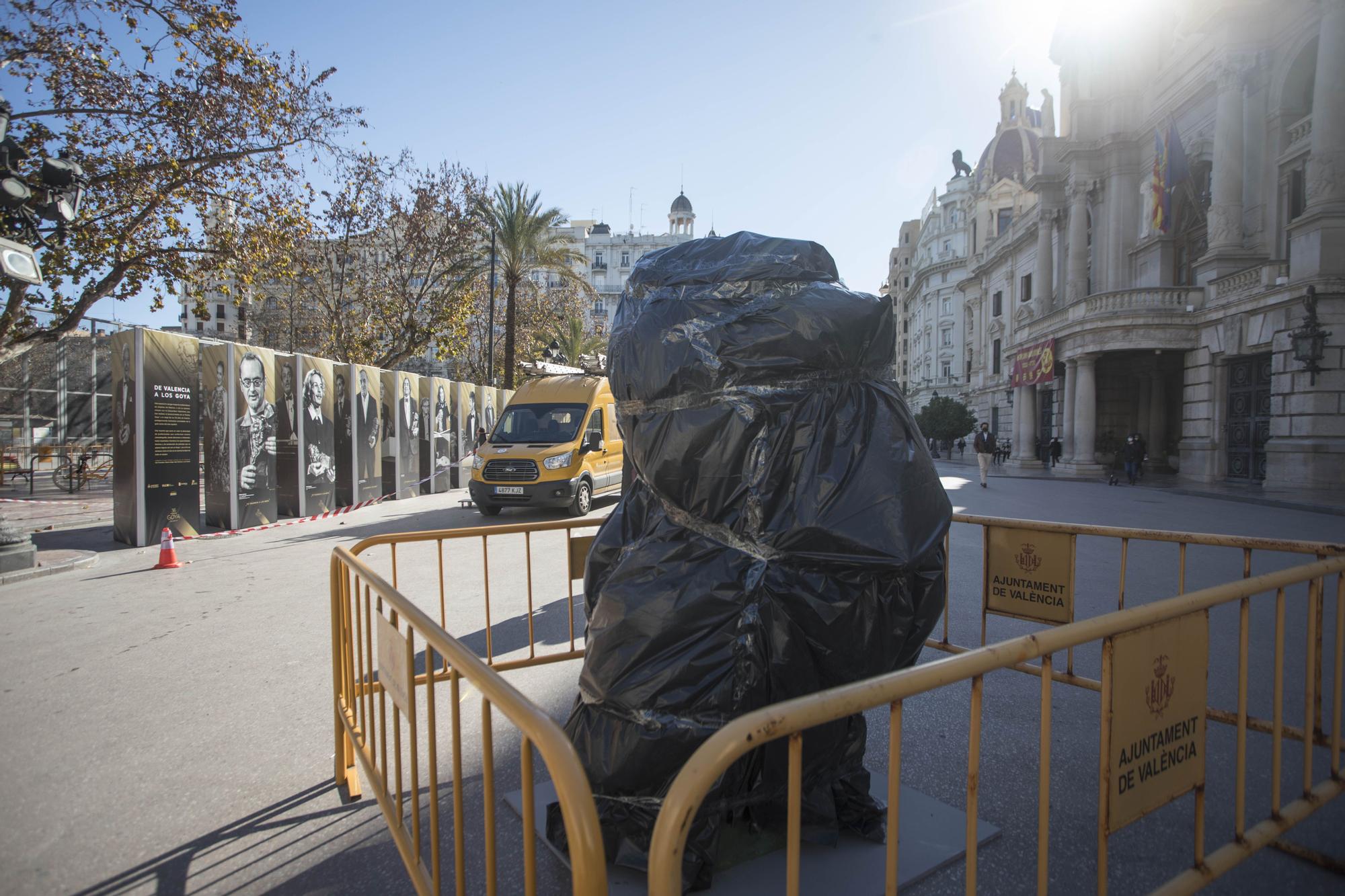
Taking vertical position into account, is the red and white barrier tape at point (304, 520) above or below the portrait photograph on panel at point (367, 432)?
below

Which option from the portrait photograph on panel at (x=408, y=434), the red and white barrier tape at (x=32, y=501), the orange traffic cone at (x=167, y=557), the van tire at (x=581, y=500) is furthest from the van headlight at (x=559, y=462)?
the red and white barrier tape at (x=32, y=501)

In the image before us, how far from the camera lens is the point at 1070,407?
27.9 meters

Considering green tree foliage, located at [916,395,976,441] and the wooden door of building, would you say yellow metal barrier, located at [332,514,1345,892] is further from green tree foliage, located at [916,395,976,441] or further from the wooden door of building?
green tree foliage, located at [916,395,976,441]

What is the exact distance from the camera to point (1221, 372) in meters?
21.9

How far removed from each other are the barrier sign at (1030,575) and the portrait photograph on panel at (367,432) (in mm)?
13339

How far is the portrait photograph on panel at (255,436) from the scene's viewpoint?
1138cm

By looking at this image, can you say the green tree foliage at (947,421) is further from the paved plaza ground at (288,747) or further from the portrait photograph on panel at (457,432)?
the paved plaza ground at (288,747)

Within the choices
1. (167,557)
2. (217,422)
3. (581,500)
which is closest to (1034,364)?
(581,500)

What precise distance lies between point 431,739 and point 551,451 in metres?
10.5

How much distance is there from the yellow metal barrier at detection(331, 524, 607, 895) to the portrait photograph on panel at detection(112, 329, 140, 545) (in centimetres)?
805

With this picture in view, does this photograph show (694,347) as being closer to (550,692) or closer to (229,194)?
(550,692)

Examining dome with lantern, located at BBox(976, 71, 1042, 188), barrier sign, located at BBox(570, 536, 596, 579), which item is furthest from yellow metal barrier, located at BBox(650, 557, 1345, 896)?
dome with lantern, located at BBox(976, 71, 1042, 188)

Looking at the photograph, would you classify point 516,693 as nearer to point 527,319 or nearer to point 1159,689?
point 1159,689

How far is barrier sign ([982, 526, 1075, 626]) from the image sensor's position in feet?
12.9
